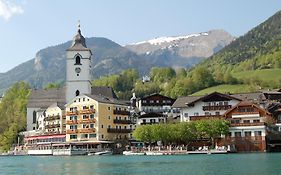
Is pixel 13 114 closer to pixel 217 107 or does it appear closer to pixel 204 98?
pixel 204 98

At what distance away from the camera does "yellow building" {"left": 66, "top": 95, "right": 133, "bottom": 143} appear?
121 metres

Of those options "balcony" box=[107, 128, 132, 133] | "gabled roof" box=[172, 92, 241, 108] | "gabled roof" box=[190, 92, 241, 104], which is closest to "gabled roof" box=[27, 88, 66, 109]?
"balcony" box=[107, 128, 132, 133]

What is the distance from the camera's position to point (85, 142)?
394ft

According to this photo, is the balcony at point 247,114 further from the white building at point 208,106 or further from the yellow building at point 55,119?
the yellow building at point 55,119

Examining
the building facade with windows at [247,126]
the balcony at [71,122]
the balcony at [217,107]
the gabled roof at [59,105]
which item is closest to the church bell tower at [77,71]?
the gabled roof at [59,105]

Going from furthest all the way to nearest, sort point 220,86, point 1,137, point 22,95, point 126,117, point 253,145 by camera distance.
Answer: point 220,86
point 22,95
point 1,137
point 126,117
point 253,145

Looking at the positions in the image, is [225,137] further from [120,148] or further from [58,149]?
[58,149]

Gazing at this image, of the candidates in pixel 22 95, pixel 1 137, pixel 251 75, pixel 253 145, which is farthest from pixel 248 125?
pixel 251 75

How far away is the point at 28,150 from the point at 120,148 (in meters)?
26.0

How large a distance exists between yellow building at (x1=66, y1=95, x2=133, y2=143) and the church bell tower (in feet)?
38.7

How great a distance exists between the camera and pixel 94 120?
121 metres

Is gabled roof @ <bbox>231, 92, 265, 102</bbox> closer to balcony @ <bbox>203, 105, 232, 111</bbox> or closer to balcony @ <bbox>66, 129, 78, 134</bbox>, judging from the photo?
balcony @ <bbox>203, 105, 232, 111</bbox>

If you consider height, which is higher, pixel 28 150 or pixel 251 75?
pixel 251 75

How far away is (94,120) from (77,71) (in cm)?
2149
